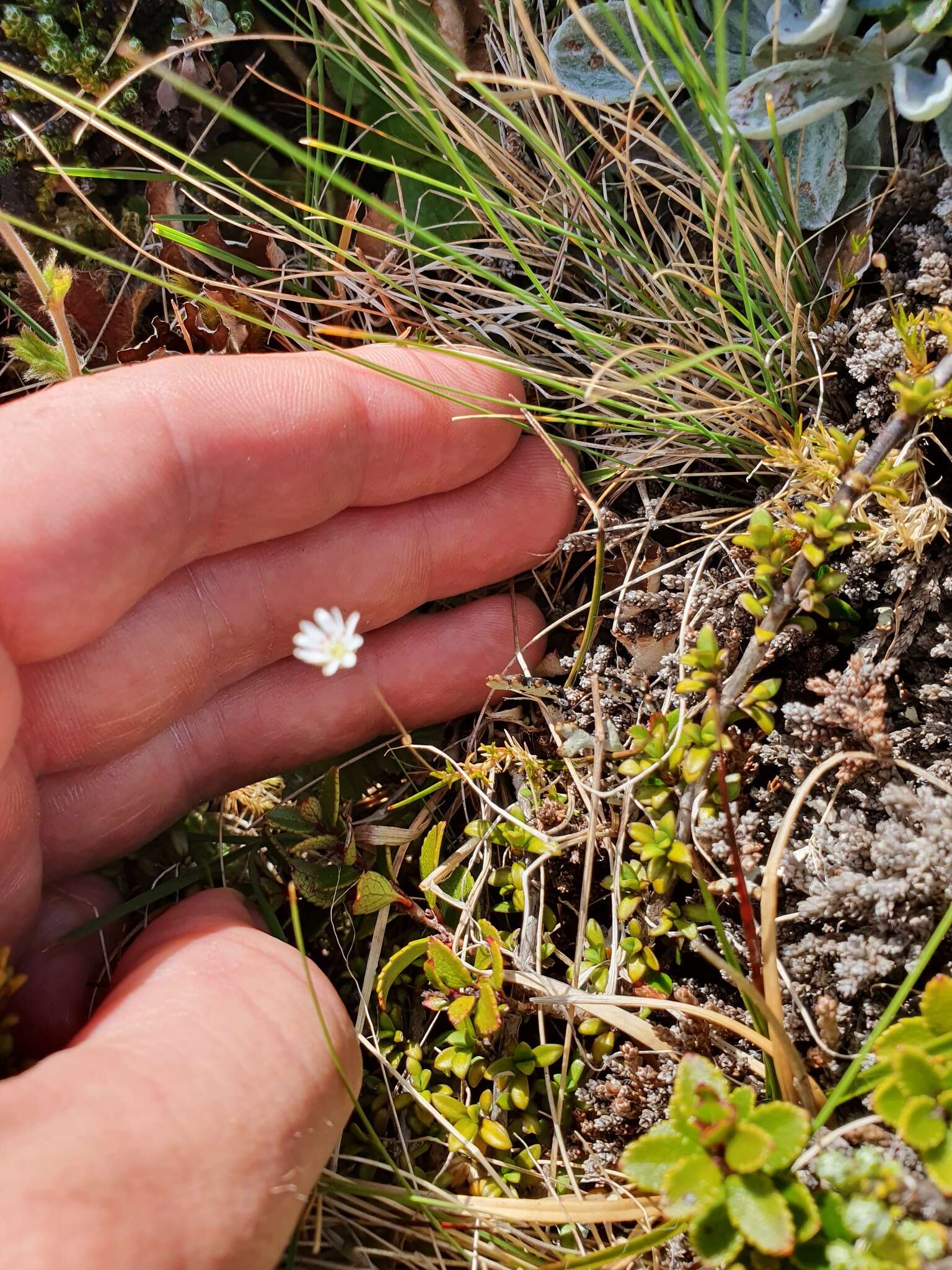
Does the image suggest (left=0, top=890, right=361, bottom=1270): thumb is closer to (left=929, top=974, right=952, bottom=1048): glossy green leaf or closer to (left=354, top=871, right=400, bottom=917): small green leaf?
(left=354, top=871, right=400, bottom=917): small green leaf

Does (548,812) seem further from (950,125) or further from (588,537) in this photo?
(950,125)

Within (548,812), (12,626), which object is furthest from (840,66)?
(12,626)

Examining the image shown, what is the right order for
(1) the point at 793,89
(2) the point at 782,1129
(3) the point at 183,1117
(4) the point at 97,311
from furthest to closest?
(4) the point at 97,311
(1) the point at 793,89
(3) the point at 183,1117
(2) the point at 782,1129

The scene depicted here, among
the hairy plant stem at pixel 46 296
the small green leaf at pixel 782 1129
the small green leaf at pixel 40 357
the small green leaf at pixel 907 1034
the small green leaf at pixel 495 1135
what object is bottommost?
the small green leaf at pixel 495 1135

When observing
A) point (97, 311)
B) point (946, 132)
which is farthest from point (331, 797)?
point (946, 132)

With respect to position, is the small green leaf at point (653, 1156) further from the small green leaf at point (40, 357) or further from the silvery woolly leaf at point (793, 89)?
the small green leaf at point (40, 357)

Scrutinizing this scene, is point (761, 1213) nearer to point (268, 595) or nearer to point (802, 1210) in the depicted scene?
point (802, 1210)

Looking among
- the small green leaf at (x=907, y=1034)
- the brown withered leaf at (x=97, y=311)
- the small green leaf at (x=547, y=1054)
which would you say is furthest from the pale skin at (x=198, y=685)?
the small green leaf at (x=907, y=1034)
